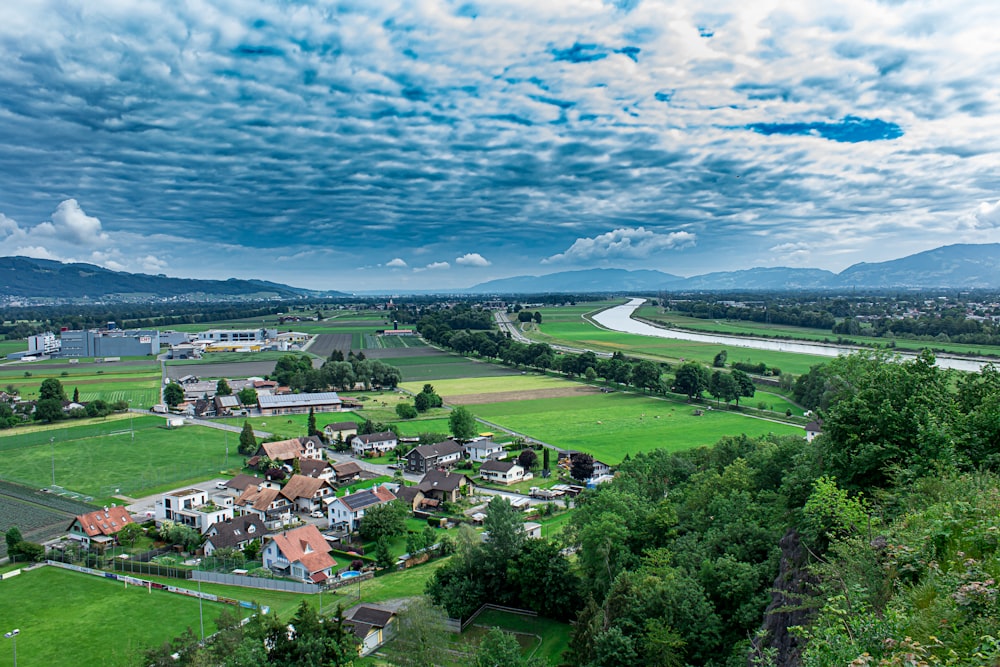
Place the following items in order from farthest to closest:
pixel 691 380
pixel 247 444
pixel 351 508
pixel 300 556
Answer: pixel 691 380 → pixel 247 444 → pixel 351 508 → pixel 300 556

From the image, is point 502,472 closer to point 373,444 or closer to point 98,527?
point 373,444

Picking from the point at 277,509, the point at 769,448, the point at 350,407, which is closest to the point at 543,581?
the point at 769,448

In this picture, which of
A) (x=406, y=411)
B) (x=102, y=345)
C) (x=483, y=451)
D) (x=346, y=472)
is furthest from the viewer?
(x=102, y=345)

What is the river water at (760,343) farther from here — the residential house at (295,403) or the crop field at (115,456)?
the crop field at (115,456)

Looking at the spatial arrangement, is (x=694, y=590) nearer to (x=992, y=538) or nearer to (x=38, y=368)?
(x=992, y=538)

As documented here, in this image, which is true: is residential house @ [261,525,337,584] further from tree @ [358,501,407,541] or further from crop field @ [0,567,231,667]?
crop field @ [0,567,231,667]

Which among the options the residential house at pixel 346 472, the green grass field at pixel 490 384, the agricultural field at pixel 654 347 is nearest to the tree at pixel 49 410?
the residential house at pixel 346 472

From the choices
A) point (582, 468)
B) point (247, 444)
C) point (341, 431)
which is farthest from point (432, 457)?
point (247, 444)
